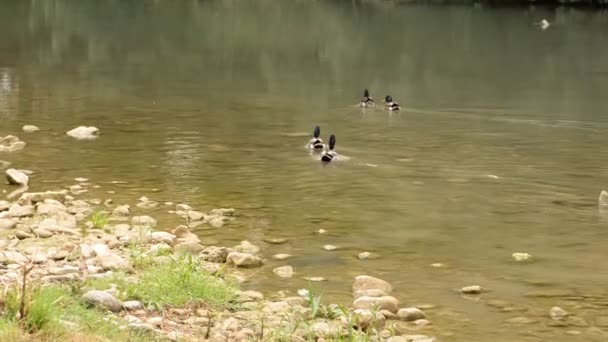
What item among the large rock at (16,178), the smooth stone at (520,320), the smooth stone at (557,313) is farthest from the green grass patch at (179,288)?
the large rock at (16,178)

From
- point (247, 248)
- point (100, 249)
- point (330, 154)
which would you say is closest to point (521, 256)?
point (247, 248)

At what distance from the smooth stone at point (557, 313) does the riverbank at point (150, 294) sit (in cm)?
126

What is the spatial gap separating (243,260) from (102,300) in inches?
115

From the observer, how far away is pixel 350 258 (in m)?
11.8

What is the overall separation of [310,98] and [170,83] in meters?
5.33

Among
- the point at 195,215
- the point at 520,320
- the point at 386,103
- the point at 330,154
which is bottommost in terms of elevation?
the point at 520,320

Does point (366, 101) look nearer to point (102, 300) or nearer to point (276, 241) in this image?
point (276, 241)

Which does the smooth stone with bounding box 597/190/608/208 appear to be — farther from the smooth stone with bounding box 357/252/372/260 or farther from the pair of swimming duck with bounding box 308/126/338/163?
the pair of swimming duck with bounding box 308/126/338/163

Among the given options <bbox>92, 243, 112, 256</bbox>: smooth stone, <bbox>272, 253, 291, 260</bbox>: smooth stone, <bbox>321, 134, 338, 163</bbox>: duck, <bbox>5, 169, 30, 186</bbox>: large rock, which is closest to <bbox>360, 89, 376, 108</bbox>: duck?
<bbox>321, 134, 338, 163</bbox>: duck

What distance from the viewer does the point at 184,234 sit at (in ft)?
40.2

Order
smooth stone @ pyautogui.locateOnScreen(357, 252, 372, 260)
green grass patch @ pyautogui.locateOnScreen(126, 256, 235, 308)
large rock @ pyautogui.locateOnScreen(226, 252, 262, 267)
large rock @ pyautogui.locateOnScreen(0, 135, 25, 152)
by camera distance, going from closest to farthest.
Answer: green grass patch @ pyautogui.locateOnScreen(126, 256, 235, 308) → large rock @ pyautogui.locateOnScreen(226, 252, 262, 267) → smooth stone @ pyautogui.locateOnScreen(357, 252, 372, 260) → large rock @ pyautogui.locateOnScreen(0, 135, 25, 152)

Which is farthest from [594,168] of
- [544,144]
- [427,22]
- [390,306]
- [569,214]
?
[427,22]

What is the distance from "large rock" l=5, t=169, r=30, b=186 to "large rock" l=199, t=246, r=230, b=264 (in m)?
4.94

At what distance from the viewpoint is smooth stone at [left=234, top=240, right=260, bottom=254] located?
38.9ft
